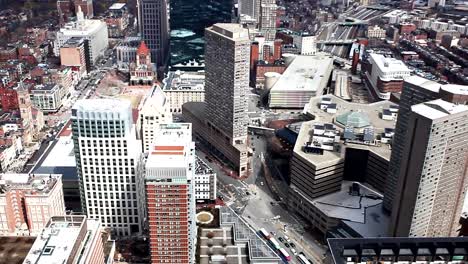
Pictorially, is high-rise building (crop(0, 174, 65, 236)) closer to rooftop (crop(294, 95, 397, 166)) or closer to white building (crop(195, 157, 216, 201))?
white building (crop(195, 157, 216, 201))

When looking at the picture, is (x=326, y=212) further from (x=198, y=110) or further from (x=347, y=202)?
(x=198, y=110)

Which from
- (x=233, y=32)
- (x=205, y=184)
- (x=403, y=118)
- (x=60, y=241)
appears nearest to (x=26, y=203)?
(x=60, y=241)

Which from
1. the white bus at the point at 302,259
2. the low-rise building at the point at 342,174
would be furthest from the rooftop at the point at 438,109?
the white bus at the point at 302,259

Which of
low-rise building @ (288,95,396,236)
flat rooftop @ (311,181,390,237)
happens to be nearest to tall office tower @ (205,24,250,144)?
low-rise building @ (288,95,396,236)

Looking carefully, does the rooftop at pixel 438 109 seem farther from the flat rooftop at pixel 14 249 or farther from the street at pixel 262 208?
the flat rooftop at pixel 14 249

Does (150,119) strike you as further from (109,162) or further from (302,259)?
(302,259)

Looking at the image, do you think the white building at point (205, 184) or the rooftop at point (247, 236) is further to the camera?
the white building at point (205, 184)
